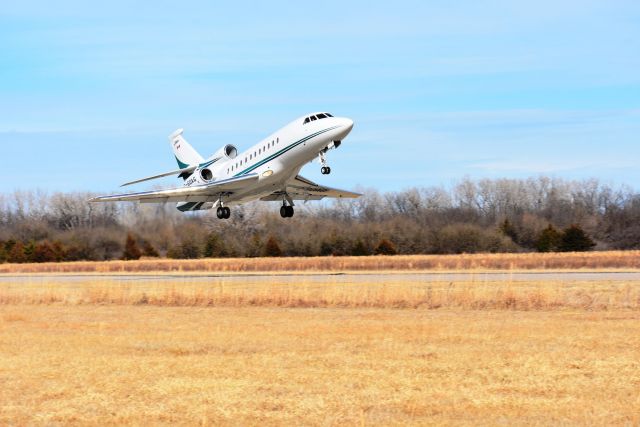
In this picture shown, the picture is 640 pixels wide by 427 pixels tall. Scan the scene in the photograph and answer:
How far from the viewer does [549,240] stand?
61.8m

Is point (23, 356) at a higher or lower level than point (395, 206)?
lower

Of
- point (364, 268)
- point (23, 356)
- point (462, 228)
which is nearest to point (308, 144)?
point (364, 268)

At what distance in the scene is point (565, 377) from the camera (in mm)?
12930

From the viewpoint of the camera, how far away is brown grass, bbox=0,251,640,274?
4472 centimetres

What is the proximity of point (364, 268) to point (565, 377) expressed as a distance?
113ft

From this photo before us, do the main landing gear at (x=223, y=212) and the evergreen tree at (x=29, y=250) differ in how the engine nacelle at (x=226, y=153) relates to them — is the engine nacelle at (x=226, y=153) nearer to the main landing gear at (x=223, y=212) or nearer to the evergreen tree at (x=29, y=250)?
the main landing gear at (x=223, y=212)

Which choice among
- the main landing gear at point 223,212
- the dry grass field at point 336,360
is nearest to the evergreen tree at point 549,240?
the main landing gear at point 223,212

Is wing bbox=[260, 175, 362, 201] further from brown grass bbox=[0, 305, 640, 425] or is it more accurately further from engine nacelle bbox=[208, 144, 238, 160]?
brown grass bbox=[0, 305, 640, 425]

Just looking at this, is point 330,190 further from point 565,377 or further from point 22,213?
point 565,377

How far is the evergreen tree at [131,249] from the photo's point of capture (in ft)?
189

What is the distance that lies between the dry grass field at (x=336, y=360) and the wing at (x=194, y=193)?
563 inches

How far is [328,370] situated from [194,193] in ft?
99.9

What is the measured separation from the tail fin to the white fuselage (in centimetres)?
919

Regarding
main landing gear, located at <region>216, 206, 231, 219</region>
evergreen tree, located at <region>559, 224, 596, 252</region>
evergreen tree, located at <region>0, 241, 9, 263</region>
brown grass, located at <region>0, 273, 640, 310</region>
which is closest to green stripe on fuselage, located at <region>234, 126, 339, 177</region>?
main landing gear, located at <region>216, 206, 231, 219</region>
